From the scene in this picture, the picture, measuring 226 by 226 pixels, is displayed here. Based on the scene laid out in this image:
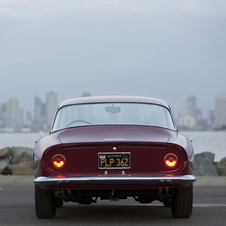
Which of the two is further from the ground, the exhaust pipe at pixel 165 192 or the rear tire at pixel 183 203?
the exhaust pipe at pixel 165 192

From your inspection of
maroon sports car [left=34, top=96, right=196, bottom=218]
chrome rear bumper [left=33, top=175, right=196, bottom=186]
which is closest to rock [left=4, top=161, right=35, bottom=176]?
maroon sports car [left=34, top=96, right=196, bottom=218]

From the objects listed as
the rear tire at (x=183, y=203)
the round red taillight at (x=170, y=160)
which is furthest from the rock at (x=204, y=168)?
the round red taillight at (x=170, y=160)

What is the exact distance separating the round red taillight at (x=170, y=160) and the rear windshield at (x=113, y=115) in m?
0.75

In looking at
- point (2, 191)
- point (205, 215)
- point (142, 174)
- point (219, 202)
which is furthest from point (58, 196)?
A: point (2, 191)

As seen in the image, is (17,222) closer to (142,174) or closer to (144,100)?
(142,174)

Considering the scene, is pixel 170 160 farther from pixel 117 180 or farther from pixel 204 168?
pixel 204 168

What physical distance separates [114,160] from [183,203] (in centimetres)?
116

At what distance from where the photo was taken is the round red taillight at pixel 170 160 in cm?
660

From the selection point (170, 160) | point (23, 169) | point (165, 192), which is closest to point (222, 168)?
point (23, 169)

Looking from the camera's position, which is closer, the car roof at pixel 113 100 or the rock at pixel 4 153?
the car roof at pixel 113 100

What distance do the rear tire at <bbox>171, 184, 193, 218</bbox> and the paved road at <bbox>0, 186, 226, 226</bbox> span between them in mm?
94

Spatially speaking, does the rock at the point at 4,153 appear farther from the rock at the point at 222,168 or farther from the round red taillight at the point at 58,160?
the round red taillight at the point at 58,160

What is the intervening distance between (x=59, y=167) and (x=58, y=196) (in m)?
0.44

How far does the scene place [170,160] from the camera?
21.7 ft
